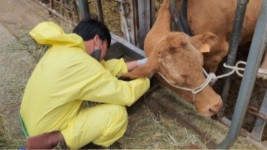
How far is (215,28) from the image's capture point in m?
2.83

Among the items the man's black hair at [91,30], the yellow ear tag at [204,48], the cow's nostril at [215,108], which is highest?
the man's black hair at [91,30]

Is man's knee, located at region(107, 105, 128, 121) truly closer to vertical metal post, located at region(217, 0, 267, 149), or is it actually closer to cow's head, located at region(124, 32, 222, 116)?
cow's head, located at region(124, 32, 222, 116)

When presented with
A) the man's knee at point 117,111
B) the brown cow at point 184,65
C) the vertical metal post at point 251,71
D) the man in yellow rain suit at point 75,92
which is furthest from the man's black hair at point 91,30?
the vertical metal post at point 251,71

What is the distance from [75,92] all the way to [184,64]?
79 centimetres

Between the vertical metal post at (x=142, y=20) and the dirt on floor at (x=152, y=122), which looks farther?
the vertical metal post at (x=142, y=20)

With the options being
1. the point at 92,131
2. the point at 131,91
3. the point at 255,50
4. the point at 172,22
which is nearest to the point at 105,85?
the point at 131,91

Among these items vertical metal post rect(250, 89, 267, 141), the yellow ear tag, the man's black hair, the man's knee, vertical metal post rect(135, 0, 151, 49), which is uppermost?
the man's black hair

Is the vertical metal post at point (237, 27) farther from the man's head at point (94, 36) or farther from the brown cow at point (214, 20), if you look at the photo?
the man's head at point (94, 36)

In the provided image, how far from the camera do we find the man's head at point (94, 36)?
257 cm

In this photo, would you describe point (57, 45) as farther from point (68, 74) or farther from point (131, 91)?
point (131, 91)

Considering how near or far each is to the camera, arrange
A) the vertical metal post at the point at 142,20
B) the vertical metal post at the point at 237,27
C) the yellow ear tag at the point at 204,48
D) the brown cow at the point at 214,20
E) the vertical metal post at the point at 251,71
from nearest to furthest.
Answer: the vertical metal post at the point at 251,71 < the vertical metal post at the point at 237,27 < the yellow ear tag at the point at 204,48 < the brown cow at the point at 214,20 < the vertical metal post at the point at 142,20

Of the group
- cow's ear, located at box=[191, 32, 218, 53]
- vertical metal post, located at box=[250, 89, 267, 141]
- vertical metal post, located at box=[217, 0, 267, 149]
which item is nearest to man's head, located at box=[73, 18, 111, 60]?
cow's ear, located at box=[191, 32, 218, 53]

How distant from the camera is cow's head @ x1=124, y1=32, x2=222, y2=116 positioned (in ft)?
7.46

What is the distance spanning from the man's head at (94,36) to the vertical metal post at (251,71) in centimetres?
111
